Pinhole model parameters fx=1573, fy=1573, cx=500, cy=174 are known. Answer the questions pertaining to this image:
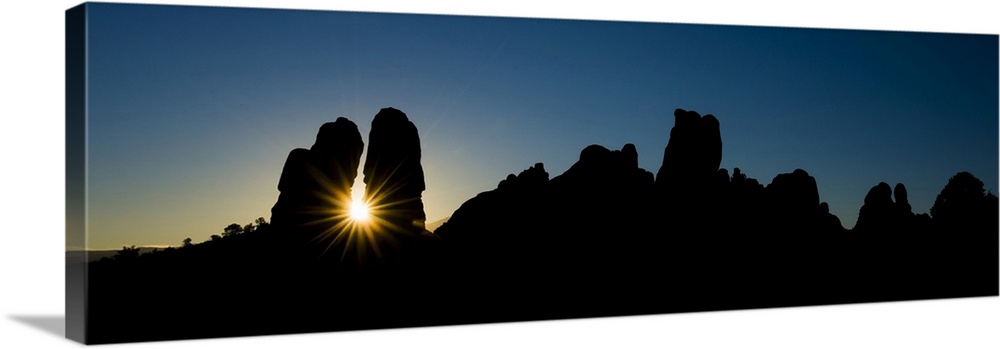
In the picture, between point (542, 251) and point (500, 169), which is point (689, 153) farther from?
point (500, 169)

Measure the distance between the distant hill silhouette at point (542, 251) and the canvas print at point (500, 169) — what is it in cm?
2

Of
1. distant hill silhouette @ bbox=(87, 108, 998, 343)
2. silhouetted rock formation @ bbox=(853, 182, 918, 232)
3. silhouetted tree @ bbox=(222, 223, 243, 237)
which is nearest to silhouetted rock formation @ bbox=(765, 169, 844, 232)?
distant hill silhouette @ bbox=(87, 108, 998, 343)

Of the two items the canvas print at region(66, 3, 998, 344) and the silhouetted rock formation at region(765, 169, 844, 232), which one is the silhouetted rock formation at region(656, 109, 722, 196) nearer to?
the canvas print at region(66, 3, 998, 344)

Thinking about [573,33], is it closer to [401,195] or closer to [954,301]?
[401,195]

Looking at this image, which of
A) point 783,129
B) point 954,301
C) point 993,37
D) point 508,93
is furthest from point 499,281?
point 993,37

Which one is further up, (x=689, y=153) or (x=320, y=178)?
(x=689, y=153)

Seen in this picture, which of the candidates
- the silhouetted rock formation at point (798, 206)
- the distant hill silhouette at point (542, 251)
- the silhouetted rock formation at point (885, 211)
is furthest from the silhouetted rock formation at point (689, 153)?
the silhouetted rock formation at point (885, 211)

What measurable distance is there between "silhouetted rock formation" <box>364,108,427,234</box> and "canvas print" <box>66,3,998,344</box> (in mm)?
17

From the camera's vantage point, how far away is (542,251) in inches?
498

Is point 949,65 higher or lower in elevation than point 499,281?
higher

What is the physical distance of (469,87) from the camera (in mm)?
12445

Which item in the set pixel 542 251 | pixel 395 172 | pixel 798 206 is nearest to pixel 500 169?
pixel 542 251

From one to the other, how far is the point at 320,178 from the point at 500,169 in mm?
1504

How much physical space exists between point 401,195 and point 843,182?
4.12 metres
